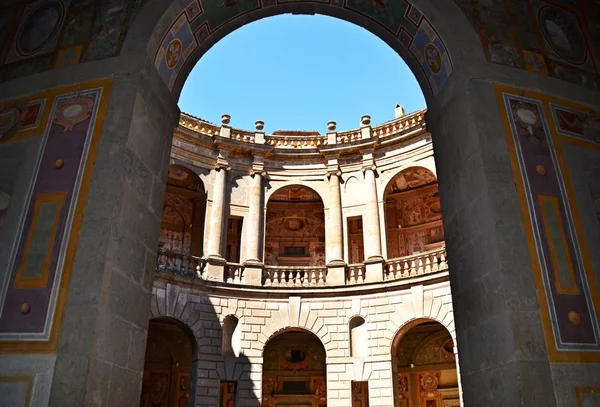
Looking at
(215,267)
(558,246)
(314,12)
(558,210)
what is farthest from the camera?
(215,267)

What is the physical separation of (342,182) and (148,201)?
15907mm

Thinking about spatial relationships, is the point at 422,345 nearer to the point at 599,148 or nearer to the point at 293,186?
the point at 293,186

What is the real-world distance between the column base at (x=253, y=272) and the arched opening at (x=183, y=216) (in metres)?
3.88

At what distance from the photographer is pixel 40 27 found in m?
8.08

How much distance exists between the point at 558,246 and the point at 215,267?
49.4 ft

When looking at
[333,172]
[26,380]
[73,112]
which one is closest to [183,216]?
[333,172]

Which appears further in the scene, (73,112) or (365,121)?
(365,121)

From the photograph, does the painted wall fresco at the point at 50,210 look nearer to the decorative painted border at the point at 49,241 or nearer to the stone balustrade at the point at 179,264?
the decorative painted border at the point at 49,241

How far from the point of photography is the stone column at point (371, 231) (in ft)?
65.3

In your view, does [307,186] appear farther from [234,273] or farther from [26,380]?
[26,380]

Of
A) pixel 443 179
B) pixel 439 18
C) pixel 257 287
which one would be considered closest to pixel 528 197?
pixel 443 179

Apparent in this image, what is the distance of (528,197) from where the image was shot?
6609mm

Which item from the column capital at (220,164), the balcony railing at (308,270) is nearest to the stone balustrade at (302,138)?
the column capital at (220,164)

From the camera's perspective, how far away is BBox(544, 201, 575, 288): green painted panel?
6199 millimetres
